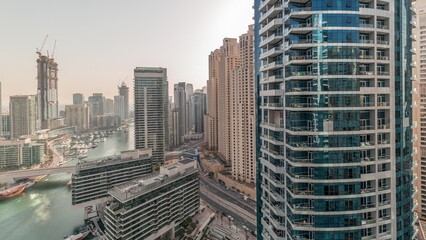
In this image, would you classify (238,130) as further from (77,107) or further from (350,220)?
(77,107)

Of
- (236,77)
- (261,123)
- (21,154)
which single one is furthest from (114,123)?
(261,123)

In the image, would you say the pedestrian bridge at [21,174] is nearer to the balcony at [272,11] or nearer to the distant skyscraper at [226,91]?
the distant skyscraper at [226,91]

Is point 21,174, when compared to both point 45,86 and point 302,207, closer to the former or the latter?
point 45,86

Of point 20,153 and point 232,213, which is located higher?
point 20,153

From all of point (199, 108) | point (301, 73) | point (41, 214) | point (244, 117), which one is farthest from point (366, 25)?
point (199, 108)

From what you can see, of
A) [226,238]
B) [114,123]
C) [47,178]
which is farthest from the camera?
[114,123]

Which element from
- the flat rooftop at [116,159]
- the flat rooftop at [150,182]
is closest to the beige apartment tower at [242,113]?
the flat rooftop at [150,182]

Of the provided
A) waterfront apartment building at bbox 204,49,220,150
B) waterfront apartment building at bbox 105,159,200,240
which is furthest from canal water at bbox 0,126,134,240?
waterfront apartment building at bbox 204,49,220,150
